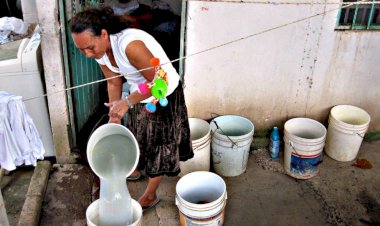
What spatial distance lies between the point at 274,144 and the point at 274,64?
0.86 meters

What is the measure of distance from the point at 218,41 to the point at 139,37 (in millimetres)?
1335

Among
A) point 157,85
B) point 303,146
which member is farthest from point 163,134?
point 303,146

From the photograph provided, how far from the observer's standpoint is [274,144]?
4.43 metres

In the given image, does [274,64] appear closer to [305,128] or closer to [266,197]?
[305,128]

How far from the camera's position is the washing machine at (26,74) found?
151 inches

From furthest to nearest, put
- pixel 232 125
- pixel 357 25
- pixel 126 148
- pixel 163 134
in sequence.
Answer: pixel 232 125 < pixel 357 25 < pixel 163 134 < pixel 126 148

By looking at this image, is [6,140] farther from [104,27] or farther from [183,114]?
[183,114]

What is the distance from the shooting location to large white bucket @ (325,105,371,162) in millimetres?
4280

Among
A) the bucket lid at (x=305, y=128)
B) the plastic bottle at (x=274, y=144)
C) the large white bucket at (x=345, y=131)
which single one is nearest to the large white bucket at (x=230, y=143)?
the plastic bottle at (x=274, y=144)

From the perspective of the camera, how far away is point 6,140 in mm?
2580

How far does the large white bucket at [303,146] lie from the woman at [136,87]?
1.15m

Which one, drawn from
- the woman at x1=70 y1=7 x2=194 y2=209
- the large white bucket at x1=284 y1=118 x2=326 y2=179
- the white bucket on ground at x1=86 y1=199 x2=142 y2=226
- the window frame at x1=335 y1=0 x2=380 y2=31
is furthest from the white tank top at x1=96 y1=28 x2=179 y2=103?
the window frame at x1=335 y1=0 x2=380 y2=31

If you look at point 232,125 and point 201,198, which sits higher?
point 232,125

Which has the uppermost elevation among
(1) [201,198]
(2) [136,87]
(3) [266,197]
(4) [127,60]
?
(4) [127,60]
